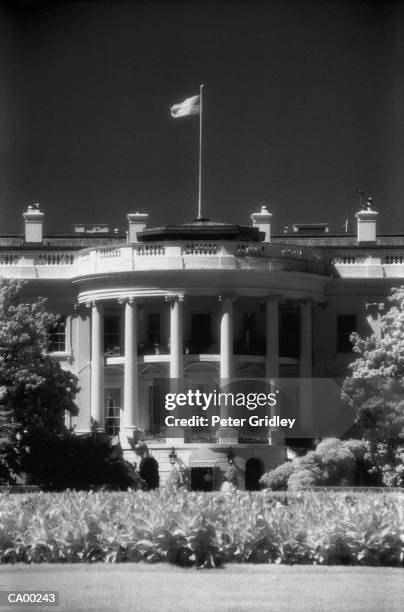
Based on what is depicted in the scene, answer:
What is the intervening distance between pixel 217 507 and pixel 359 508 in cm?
278

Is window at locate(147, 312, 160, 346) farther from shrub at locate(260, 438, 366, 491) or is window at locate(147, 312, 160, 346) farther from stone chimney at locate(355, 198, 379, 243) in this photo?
shrub at locate(260, 438, 366, 491)

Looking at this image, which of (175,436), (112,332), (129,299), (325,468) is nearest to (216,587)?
(325,468)

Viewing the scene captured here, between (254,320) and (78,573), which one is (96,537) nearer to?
(78,573)

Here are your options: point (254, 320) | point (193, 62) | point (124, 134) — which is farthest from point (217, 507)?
point (254, 320)

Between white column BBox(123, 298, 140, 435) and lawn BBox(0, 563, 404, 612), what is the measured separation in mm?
40193

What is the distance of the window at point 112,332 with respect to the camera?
7812 cm

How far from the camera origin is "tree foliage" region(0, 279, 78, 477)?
216 feet

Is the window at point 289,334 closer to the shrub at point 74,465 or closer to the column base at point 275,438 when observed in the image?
the column base at point 275,438

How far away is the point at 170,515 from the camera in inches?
1324

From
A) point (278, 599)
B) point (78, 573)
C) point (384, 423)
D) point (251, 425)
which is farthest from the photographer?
point (251, 425)

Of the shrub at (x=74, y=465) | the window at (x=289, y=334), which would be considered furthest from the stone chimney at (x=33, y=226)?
the shrub at (x=74, y=465)

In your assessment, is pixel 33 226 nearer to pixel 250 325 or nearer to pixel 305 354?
pixel 250 325

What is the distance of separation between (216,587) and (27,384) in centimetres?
3497

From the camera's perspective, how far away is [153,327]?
255 ft
